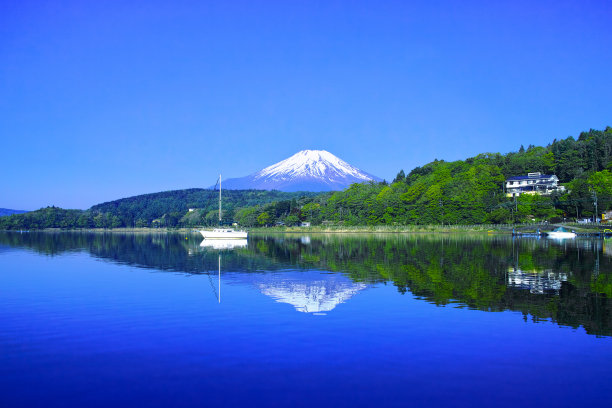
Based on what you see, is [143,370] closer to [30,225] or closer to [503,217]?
[503,217]

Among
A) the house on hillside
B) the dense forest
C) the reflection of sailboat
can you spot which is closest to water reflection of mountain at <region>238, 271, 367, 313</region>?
the reflection of sailboat

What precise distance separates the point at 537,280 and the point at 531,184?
92.4 meters

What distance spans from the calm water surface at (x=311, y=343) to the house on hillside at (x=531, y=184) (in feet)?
294

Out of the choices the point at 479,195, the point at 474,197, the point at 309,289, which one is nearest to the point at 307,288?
the point at 309,289

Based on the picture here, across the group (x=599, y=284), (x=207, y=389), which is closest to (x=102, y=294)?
(x=207, y=389)

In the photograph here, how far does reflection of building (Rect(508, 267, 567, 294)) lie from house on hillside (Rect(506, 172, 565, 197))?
3351 inches

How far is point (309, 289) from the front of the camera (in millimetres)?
18719

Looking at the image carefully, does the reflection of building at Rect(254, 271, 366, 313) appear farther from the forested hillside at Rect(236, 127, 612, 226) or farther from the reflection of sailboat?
the forested hillside at Rect(236, 127, 612, 226)

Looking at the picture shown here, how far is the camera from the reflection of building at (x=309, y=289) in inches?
616

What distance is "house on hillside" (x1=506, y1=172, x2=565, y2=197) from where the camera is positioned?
101562mm

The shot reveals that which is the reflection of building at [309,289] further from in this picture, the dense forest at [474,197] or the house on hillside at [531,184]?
the house on hillside at [531,184]

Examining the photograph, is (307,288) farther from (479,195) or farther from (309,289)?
(479,195)

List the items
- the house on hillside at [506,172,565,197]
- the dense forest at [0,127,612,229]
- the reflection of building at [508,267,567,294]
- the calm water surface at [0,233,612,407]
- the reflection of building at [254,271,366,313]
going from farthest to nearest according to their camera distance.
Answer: the house on hillside at [506,172,565,197], the dense forest at [0,127,612,229], the reflection of building at [508,267,567,294], the reflection of building at [254,271,366,313], the calm water surface at [0,233,612,407]

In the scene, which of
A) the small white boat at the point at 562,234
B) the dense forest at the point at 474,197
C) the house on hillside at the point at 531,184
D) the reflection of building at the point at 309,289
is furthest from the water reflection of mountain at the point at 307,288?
the house on hillside at the point at 531,184
